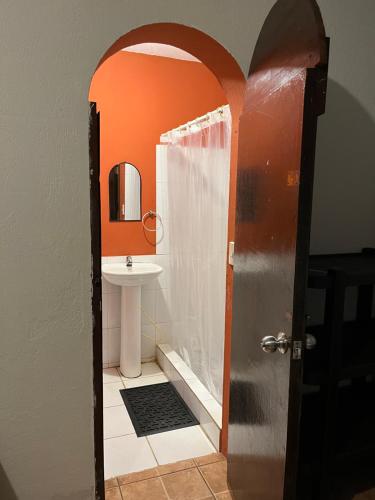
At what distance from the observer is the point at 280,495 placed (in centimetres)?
117

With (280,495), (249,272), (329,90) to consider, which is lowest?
(280,495)

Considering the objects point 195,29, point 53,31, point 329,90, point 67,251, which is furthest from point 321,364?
point 53,31

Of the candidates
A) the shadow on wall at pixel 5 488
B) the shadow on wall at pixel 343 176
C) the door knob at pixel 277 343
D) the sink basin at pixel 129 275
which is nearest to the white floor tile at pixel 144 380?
the sink basin at pixel 129 275

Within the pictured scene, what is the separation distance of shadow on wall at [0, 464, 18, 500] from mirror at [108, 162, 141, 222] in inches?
74.0

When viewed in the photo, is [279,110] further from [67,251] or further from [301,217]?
[67,251]

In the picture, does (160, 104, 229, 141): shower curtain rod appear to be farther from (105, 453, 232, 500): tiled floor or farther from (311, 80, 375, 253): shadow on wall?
(105, 453, 232, 500): tiled floor

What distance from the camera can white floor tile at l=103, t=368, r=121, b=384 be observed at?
110 inches

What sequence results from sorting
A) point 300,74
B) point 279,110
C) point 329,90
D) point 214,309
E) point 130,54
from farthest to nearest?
point 130,54, point 214,309, point 329,90, point 279,110, point 300,74

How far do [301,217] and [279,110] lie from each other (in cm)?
35

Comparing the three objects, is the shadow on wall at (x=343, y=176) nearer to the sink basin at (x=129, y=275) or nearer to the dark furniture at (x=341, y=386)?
the dark furniture at (x=341, y=386)

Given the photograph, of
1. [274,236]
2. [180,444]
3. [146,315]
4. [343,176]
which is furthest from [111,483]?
[343,176]

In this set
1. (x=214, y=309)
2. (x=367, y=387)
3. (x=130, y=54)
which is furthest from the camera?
(x=130, y=54)

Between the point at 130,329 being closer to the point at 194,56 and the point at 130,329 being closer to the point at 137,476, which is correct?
the point at 137,476

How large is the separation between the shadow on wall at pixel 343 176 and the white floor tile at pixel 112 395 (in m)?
1.66
